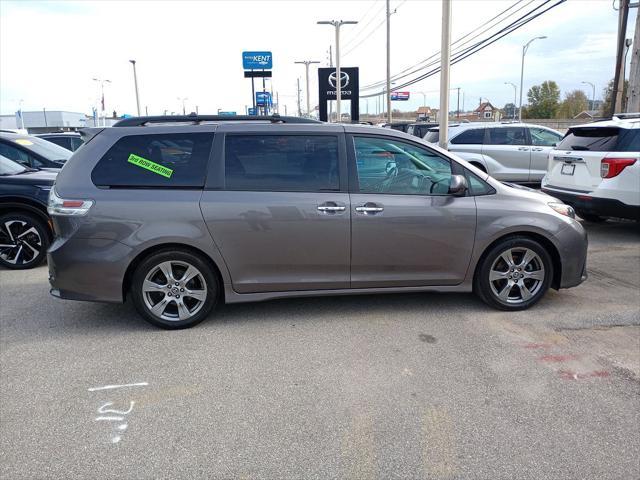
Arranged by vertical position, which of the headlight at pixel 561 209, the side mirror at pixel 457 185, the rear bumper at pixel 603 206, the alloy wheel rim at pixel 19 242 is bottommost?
the alloy wheel rim at pixel 19 242

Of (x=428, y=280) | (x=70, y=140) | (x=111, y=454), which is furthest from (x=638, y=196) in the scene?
(x=70, y=140)

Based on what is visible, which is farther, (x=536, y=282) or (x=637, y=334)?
(x=536, y=282)

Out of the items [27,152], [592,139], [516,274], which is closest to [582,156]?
[592,139]

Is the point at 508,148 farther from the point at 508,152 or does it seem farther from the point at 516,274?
the point at 516,274

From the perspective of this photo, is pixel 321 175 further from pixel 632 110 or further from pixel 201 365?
pixel 632 110

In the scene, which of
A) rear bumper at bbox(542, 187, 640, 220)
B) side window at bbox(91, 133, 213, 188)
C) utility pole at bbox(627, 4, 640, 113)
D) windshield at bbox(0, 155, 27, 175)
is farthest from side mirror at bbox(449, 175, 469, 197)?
utility pole at bbox(627, 4, 640, 113)

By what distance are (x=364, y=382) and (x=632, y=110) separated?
11057mm

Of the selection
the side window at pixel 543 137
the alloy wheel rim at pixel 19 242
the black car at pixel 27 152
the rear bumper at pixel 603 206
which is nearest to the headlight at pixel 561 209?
the rear bumper at pixel 603 206

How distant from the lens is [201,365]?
386 centimetres

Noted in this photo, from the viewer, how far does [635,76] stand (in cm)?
1152

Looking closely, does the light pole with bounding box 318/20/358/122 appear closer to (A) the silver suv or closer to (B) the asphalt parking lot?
(A) the silver suv

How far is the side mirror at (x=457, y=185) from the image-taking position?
455 centimetres

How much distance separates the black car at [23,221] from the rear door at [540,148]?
10.3 metres

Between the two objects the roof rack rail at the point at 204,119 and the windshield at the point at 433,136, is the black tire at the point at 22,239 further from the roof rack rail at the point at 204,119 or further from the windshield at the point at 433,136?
Result: the windshield at the point at 433,136
